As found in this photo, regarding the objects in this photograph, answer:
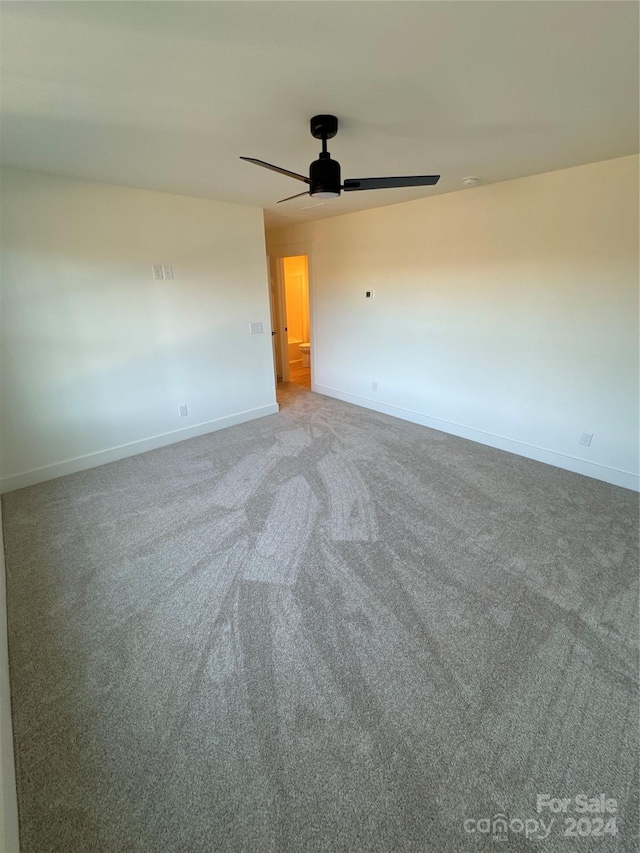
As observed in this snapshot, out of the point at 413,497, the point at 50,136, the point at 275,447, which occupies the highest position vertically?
the point at 50,136

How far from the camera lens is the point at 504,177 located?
119 inches

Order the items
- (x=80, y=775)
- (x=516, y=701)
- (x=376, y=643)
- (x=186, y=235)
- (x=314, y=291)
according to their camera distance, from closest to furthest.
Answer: (x=80, y=775)
(x=516, y=701)
(x=376, y=643)
(x=186, y=235)
(x=314, y=291)

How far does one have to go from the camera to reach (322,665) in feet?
5.35

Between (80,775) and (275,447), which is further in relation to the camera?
(275,447)

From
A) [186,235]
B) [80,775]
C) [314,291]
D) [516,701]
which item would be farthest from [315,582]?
[314,291]

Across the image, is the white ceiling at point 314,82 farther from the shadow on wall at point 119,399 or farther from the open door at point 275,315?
the open door at point 275,315

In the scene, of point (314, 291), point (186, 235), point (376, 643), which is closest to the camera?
point (376, 643)

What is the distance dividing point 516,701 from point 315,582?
1.06m

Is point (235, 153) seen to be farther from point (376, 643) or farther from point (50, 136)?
point (376, 643)

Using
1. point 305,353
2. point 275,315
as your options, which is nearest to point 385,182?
point 275,315

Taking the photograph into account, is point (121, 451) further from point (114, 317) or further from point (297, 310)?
point (297, 310)

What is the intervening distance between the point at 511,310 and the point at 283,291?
377 centimetres

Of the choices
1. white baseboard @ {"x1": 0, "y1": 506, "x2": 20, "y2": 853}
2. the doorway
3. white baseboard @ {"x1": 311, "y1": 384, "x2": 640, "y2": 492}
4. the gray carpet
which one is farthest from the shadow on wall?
the doorway

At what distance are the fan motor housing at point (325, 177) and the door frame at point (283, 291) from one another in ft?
10.9
